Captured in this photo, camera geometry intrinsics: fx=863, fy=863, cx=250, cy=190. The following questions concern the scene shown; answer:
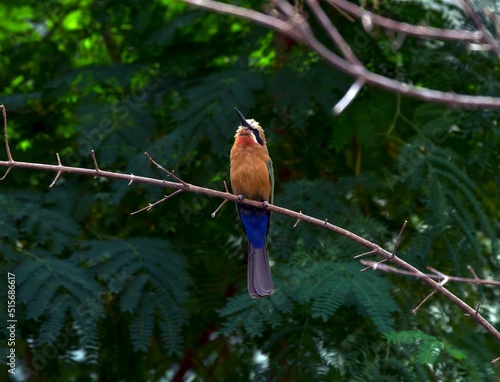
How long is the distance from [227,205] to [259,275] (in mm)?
975

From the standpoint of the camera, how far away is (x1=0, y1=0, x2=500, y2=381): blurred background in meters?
4.40

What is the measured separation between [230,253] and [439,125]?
1457 millimetres

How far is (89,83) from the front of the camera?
17.6 feet

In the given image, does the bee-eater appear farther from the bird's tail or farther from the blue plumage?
the bird's tail

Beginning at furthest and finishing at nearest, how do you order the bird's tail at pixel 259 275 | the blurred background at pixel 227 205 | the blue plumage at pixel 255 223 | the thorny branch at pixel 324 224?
the blue plumage at pixel 255 223 < the blurred background at pixel 227 205 < the bird's tail at pixel 259 275 < the thorny branch at pixel 324 224

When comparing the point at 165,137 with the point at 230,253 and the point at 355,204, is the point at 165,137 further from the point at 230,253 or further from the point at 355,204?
the point at 355,204

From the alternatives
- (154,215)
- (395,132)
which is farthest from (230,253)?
(395,132)

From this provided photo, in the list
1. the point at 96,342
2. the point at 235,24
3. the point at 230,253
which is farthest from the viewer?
the point at 235,24

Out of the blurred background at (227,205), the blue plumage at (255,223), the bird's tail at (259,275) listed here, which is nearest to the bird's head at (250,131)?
the blurred background at (227,205)

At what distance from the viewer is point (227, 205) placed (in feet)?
17.3

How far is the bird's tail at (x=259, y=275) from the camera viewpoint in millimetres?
4285

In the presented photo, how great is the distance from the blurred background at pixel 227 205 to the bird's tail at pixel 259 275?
0.34 ft

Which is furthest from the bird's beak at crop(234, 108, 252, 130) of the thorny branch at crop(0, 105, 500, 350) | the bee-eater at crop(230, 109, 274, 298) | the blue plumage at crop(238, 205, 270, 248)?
the thorny branch at crop(0, 105, 500, 350)

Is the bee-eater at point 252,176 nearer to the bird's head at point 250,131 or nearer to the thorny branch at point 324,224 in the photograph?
the bird's head at point 250,131
